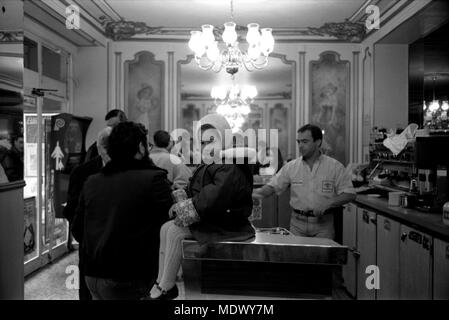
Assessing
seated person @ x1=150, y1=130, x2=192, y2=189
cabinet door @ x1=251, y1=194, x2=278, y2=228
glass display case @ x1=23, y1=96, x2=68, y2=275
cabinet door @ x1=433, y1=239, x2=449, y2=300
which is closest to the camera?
cabinet door @ x1=433, y1=239, x2=449, y2=300

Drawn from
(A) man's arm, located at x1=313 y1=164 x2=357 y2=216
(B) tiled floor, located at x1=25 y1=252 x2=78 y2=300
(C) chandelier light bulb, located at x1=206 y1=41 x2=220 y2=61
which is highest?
(C) chandelier light bulb, located at x1=206 y1=41 x2=220 y2=61

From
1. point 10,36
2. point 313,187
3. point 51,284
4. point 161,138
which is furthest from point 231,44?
point 51,284

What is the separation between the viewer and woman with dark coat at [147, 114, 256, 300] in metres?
1.13

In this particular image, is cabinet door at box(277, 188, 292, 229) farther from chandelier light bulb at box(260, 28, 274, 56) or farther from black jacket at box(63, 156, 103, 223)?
black jacket at box(63, 156, 103, 223)

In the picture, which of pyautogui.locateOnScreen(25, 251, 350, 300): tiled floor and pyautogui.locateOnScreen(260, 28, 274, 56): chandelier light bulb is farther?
pyautogui.locateOnScreen(260, 28, 274, 56): chandelier light bulb

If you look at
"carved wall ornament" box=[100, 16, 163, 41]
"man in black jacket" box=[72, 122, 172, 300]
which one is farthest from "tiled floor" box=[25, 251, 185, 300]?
"carved wall ornament" box=[100, 16, 163, 41]

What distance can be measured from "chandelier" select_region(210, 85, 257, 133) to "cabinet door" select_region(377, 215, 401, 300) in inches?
72.3

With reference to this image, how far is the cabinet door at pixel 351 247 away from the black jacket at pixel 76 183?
5.17 ft

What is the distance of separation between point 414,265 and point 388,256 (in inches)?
10.0

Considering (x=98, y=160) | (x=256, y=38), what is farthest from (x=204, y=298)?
(x=256, y=38)

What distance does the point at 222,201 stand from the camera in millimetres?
1130

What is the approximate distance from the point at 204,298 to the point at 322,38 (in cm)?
336

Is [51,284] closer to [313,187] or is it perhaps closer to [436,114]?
[313,187]
